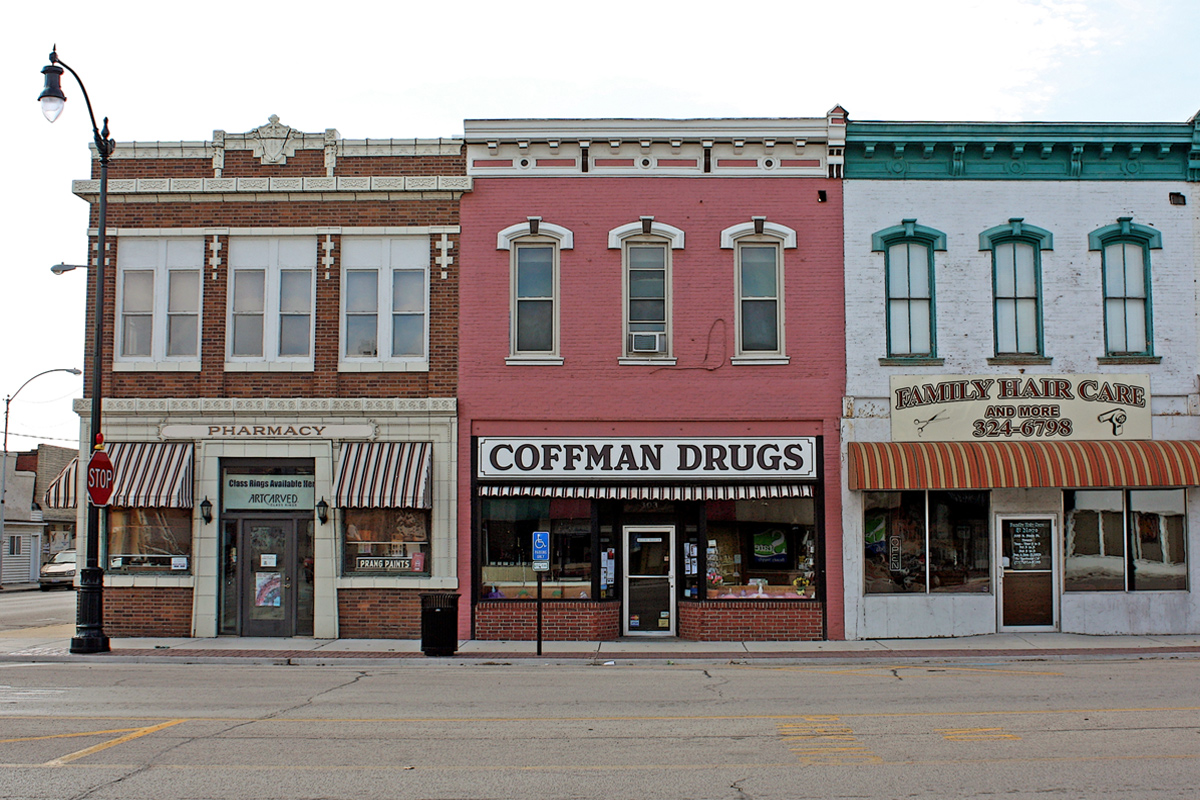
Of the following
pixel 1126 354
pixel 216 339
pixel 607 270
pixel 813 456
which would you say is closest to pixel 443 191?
pixel 607 270

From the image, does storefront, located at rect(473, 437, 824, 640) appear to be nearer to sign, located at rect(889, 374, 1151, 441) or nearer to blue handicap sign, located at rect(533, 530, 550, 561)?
blue handicap sign, located at rect(533, 530, 550, 561)

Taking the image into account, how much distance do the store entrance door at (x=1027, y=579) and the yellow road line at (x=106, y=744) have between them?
47.3 feet

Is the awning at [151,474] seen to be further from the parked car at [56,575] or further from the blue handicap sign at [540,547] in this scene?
the parked car at [56,575]

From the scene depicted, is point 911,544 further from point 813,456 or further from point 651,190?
point 651,190

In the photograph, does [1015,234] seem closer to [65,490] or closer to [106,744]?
[106,744]

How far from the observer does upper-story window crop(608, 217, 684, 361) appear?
1959cm

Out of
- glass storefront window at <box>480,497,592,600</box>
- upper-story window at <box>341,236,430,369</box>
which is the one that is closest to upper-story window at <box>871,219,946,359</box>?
glass storefront window at <box>480,497,592,600</box>

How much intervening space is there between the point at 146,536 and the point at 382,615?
15.7 ft

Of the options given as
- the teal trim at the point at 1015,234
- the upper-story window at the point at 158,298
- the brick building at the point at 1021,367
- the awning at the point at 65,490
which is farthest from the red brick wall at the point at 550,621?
the teal trim at the point at 1015,234

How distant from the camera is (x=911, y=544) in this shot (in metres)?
19.2

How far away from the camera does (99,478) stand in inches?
701

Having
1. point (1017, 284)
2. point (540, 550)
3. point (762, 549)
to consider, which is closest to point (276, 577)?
point (540, 550)

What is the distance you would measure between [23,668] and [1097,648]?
17.2 m

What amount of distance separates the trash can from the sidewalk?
0.68 ft
